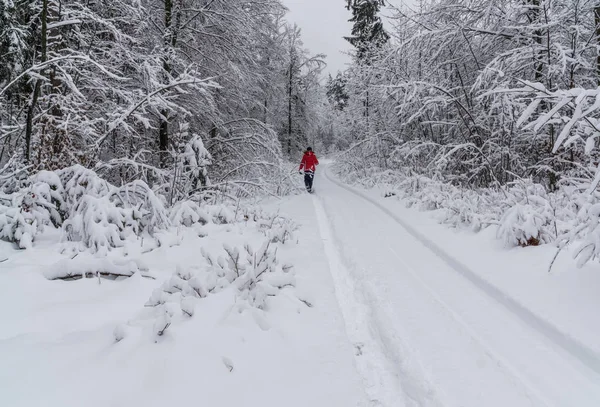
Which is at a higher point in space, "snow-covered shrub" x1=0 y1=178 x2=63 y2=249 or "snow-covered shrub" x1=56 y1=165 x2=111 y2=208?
"snow-covered shrub" x1=56 y1=165 x2=111 y2=208

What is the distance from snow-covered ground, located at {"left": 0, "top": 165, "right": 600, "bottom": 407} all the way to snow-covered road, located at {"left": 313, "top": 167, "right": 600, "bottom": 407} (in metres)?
0.01

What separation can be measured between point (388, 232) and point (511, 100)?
12.9 ft

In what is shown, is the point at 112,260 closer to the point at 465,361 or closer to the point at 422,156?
the point at 465,361

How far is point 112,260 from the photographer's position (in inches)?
132

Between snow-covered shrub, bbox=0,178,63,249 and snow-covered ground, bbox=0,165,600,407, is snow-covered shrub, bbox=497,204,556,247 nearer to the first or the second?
snow-covered ground, bbox=0,165,600,407

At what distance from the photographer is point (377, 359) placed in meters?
2.54

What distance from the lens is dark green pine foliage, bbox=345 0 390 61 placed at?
65.7 ft

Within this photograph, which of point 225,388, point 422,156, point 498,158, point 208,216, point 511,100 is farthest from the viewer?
point 422,156

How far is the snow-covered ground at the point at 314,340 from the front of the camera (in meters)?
2.00

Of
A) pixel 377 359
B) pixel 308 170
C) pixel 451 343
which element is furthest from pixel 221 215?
pixel 308 170

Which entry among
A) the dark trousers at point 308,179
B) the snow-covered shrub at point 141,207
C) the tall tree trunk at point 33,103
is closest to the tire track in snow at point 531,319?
the snow-covered shrub at point 141,207

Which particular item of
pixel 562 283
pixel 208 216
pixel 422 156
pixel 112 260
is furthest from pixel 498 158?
pixel 112 260

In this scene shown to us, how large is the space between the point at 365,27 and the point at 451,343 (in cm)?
2184

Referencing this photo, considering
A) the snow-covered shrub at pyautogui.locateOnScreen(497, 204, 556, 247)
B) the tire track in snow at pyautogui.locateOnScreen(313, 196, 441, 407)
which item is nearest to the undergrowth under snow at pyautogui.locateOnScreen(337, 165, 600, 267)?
the snow-covered shrub at pyautogui.locateOnScreen(497, 204, 556, 247)
